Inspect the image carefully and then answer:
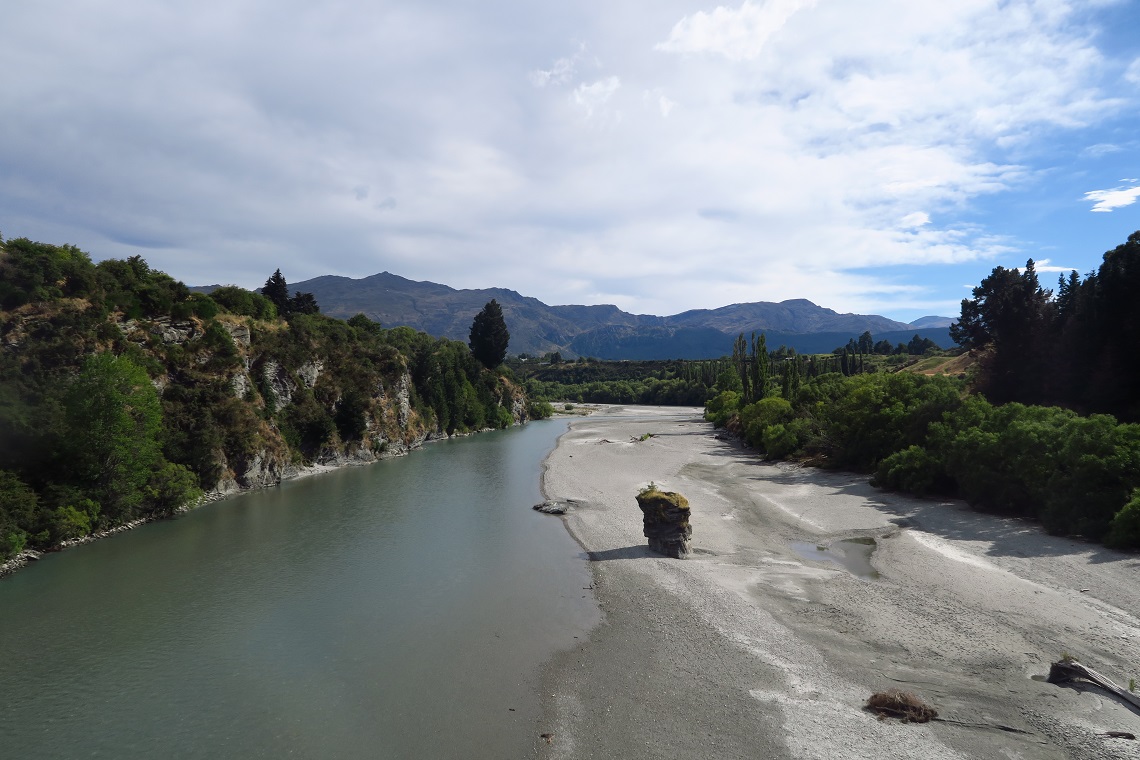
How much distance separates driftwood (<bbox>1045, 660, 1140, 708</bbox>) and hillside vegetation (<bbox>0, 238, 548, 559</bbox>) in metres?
33.1

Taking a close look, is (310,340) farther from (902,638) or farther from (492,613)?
(902,638)

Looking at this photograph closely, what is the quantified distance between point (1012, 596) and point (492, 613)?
16.1m

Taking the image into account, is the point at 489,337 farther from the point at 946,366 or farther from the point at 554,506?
the point at 946,366

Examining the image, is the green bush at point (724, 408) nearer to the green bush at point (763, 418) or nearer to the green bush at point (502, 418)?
the green bush at point (763, 418)

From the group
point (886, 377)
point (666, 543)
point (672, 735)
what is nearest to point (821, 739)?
point (672, 735)

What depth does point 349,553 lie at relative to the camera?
24609 mm

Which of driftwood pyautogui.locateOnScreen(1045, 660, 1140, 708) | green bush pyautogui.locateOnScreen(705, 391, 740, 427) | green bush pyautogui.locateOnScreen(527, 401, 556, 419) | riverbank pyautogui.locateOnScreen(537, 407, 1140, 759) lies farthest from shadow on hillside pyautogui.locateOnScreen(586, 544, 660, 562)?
green bush pyautogui.locateOnScreen(527, 401, 556, 419)

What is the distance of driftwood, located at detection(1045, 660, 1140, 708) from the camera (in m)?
11.7

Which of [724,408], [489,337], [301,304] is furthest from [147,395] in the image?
[724,408]

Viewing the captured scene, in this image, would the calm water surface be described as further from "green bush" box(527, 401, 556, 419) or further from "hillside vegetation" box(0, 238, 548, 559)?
"green bush" box(527, 401, 556, 419)

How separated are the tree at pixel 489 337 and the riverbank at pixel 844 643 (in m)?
71.2

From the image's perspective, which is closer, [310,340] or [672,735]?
[672,735]

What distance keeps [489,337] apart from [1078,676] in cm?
8890

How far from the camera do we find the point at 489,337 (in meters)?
96.4
